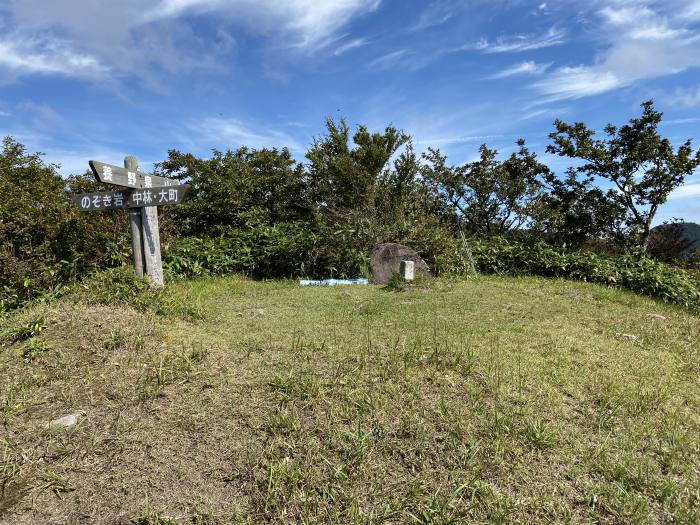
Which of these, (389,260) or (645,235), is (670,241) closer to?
(645,235)

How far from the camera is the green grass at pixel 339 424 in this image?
2.08m

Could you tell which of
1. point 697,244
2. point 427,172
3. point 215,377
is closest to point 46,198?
point 215,377

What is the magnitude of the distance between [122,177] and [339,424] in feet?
15.0

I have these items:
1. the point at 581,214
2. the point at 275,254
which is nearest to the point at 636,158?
the point at 581,214

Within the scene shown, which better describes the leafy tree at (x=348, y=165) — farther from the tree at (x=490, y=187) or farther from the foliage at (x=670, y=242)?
the foliage at (x=670, y=242)

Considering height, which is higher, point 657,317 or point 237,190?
point 237,190

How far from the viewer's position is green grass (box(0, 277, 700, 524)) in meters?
2.08

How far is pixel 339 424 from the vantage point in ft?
8.45

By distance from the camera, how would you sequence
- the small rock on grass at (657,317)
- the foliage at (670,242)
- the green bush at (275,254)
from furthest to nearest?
the foliage at (670,242), the green bush at (275,254), the small rock on grass at (657,317)

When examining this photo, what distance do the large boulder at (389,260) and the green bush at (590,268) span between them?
1.95 m

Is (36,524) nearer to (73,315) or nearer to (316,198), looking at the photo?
(73,315)

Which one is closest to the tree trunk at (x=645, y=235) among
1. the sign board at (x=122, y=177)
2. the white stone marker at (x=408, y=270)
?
the white stone marker at (x=408, y=270)

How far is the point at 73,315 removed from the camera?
159 inches

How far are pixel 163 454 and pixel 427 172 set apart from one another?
11945 millimetres
